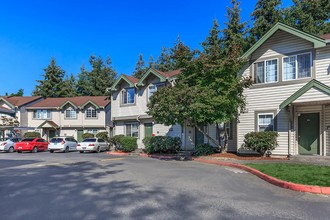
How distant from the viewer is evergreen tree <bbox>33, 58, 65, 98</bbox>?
2518 inches

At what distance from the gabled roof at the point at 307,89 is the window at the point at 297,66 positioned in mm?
1867

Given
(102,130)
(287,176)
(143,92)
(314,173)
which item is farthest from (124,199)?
(102,130)

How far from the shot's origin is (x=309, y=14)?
118 ft

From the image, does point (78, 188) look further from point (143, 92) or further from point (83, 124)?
point (83, 124)

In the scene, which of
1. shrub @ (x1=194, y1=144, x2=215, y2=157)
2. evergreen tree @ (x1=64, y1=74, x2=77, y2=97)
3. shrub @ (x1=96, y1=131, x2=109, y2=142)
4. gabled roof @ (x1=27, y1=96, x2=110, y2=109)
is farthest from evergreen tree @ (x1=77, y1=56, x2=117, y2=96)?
shrub @ (x1=194, y1=144, x2=215, y2=157)

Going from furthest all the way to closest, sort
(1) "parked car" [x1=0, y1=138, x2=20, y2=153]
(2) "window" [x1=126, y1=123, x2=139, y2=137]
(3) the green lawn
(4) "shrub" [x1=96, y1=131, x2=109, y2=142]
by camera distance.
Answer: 1. (4) "shrub" [x1=96, y1=131, x2=109, y2=142]
2. (1) "parked car" [x1=0, y1=138, x2=20, y2=153]
3. (2) "window" [x1=126, y1=123, x2=139, y2=137]
4. (3) the green lawn

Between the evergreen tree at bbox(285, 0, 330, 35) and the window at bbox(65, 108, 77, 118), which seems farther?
the window at bbox(65, 108, 77, 118)

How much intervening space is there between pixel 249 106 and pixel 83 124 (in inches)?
1079

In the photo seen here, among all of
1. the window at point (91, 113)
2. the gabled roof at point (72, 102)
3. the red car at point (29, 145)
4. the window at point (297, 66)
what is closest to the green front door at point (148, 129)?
the red car at point (29, 145)

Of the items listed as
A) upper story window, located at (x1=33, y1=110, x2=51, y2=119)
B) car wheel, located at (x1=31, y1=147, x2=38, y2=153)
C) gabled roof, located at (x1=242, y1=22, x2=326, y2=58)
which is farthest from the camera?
upper story window, located at (x1=33, y1=110, x2=51, y2=119)

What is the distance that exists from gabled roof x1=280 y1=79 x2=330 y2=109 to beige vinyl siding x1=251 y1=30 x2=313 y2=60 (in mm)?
2812

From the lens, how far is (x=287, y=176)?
10.5 m

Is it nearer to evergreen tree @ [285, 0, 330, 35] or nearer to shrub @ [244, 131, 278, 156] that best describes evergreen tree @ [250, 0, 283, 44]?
evergreen tree @ [285, 0, 330, 35]

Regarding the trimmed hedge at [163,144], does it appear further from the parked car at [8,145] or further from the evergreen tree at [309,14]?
the evergreen tree at [309,14]
